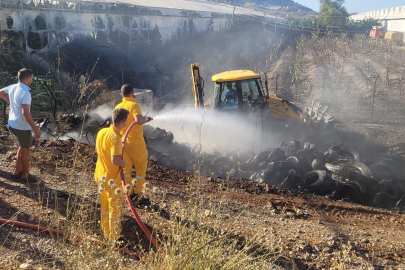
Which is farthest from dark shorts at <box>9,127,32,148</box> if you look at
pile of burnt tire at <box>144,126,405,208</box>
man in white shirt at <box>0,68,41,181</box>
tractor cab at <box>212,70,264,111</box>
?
tractor cab at <box>212,70,264,111</box>

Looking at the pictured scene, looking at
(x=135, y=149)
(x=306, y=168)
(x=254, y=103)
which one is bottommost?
(x=306, y=168)

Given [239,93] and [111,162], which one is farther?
[239,93]

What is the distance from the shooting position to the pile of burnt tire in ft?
23.2

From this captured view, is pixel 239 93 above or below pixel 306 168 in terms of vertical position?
above

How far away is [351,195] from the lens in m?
7.11

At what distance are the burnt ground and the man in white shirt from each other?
20.1 inches

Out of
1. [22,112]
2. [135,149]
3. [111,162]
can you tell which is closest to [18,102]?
[22,112]

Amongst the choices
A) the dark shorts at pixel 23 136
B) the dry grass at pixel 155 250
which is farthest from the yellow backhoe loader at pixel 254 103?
the dark shorts at pixel 23 136

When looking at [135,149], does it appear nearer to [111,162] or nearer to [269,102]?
[111,162]

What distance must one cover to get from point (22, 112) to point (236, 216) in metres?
3.09

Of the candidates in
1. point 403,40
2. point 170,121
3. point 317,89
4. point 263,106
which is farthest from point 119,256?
point 403,40

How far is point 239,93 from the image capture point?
9250 mm

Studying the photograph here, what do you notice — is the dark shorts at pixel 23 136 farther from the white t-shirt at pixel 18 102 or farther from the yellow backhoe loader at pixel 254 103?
the yellow backhoe loader at pixel 254 103

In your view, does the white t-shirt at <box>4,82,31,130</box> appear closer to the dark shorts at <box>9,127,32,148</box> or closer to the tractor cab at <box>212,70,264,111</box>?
the dark shorts at <box>9,127,32,148</box>
